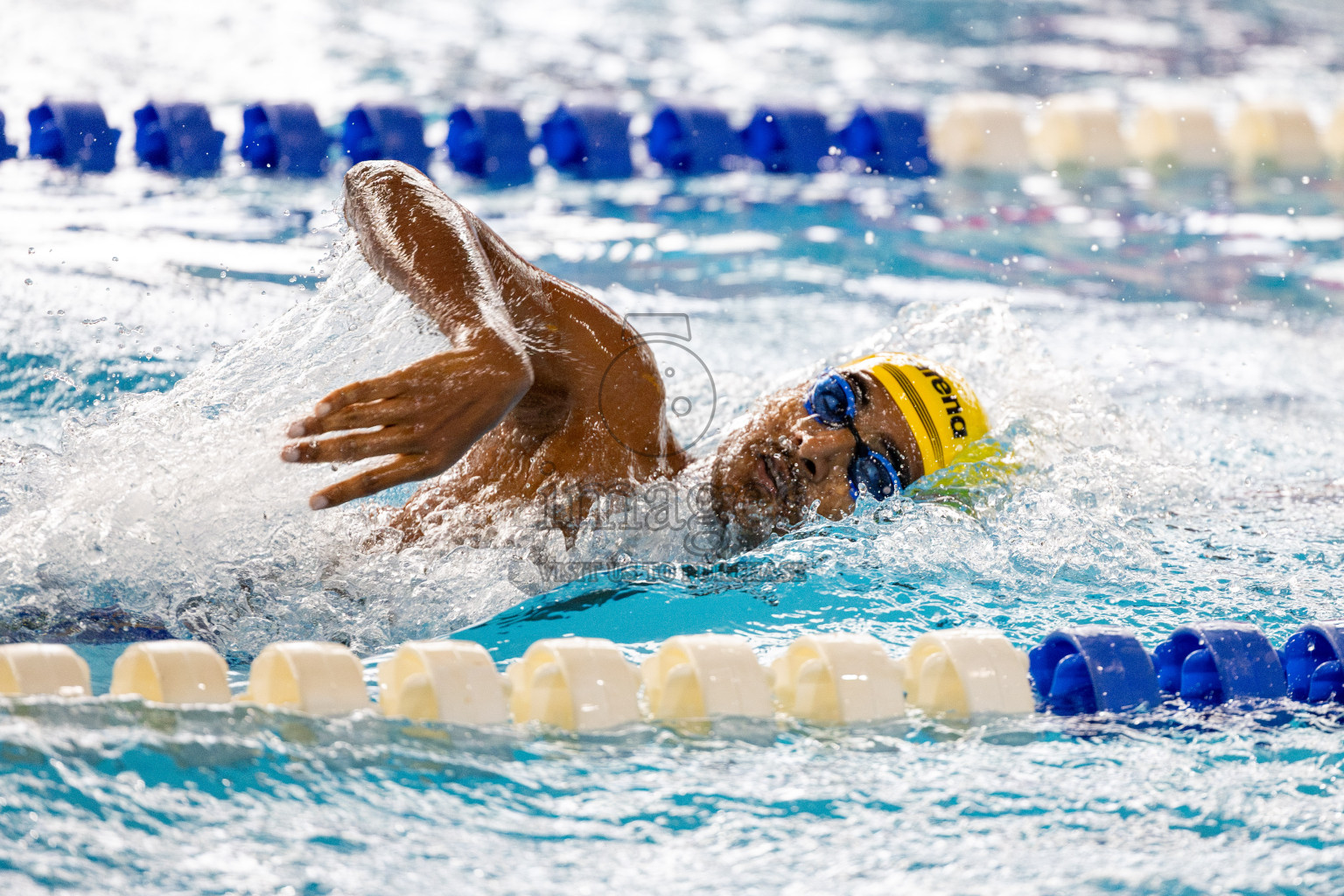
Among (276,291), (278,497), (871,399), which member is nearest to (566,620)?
(278,497)

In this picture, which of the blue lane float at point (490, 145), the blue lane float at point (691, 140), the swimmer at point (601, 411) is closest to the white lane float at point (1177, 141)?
the blue lane float at point (691, 140)

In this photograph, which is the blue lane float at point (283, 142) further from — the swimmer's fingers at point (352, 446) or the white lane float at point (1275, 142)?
the white lane float at point (1275, 142)

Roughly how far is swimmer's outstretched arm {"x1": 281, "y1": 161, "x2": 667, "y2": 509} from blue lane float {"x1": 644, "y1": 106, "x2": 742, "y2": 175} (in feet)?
11.5

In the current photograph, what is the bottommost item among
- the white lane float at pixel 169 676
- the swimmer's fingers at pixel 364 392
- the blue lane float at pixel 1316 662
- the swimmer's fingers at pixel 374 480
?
the blue lane float at pixel 1316 662

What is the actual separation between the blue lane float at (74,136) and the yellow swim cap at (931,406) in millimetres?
3659

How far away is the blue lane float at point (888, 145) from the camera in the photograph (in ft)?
A: 19.7

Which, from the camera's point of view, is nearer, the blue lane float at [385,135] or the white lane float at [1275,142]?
the blue lane float at [385,135]

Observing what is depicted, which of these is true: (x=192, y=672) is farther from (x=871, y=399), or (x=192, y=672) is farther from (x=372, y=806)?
(x=871, y=399)

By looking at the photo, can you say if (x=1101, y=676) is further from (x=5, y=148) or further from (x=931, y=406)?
(x=5, y=148)

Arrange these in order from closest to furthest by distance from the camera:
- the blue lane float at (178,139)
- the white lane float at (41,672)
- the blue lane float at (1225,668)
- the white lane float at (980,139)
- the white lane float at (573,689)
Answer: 1. the white lane float at (41,672)
2. the white lane float at (573,689)
3. the blue lane float at (1225,668)
4. the blue lane float at (178,139)
5. the white lane float at (980,139)

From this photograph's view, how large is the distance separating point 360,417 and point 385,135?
3999 millimetres

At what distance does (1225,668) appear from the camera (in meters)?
1.97

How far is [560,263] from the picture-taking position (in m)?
4.52

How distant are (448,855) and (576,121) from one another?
4618mm
